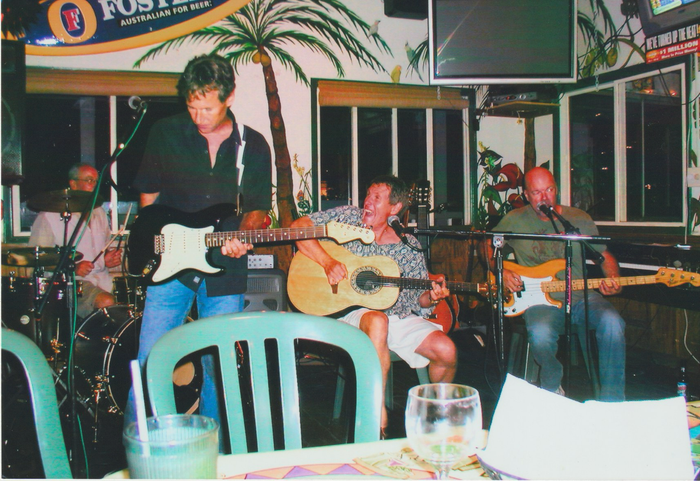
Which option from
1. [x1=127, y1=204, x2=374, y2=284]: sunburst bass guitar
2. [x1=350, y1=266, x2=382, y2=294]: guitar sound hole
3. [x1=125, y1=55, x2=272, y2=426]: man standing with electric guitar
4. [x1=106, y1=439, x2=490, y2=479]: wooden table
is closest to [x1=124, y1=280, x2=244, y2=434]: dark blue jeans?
[x1=125, y1=55, x2=272, y2=426]: man standing with electric guitar

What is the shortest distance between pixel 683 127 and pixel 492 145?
1.86 metres

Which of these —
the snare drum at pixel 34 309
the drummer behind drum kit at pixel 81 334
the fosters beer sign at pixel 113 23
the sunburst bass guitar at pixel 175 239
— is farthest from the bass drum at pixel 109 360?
the fosters beer sign at pixel 113 23

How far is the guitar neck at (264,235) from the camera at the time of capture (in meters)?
2.67

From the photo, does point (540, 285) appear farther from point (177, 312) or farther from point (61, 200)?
point (61, 200)

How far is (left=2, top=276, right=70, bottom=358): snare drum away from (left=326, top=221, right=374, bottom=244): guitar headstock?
1536 mm

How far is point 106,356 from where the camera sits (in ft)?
9.59

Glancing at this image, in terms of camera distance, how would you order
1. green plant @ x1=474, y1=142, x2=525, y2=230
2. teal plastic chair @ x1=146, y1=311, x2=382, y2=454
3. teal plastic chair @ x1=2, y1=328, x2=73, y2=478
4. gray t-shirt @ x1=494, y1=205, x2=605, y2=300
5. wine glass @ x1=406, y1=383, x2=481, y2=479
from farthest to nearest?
green plant @ x1=474, y1=142, x2=525, y2=230
gray t-shirt @ x1=494, y1=205, x2=605, y2=300
teal plastic chair @ x1=146, y1=311, x2=382, y2=454
teal plastic chair @ x1=2, y1=328, x2=73, y2=478
wine glass @ x1=406, y1=383, x2=481, y2=479

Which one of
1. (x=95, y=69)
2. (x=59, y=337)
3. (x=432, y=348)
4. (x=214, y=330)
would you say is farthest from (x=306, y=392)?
(x=95, y=69)

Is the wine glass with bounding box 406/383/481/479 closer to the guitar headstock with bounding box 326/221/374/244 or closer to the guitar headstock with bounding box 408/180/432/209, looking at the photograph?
the guitar headstock with bounding box 326/221/374/244

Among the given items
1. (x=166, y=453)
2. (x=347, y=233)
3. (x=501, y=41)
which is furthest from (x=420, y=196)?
(x=166, y=453)

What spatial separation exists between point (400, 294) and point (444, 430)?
2.30 metres

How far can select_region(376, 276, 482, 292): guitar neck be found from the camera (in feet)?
9.36

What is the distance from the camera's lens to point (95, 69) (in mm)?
4512

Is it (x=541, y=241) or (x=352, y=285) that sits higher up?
(x=541, y=241)
